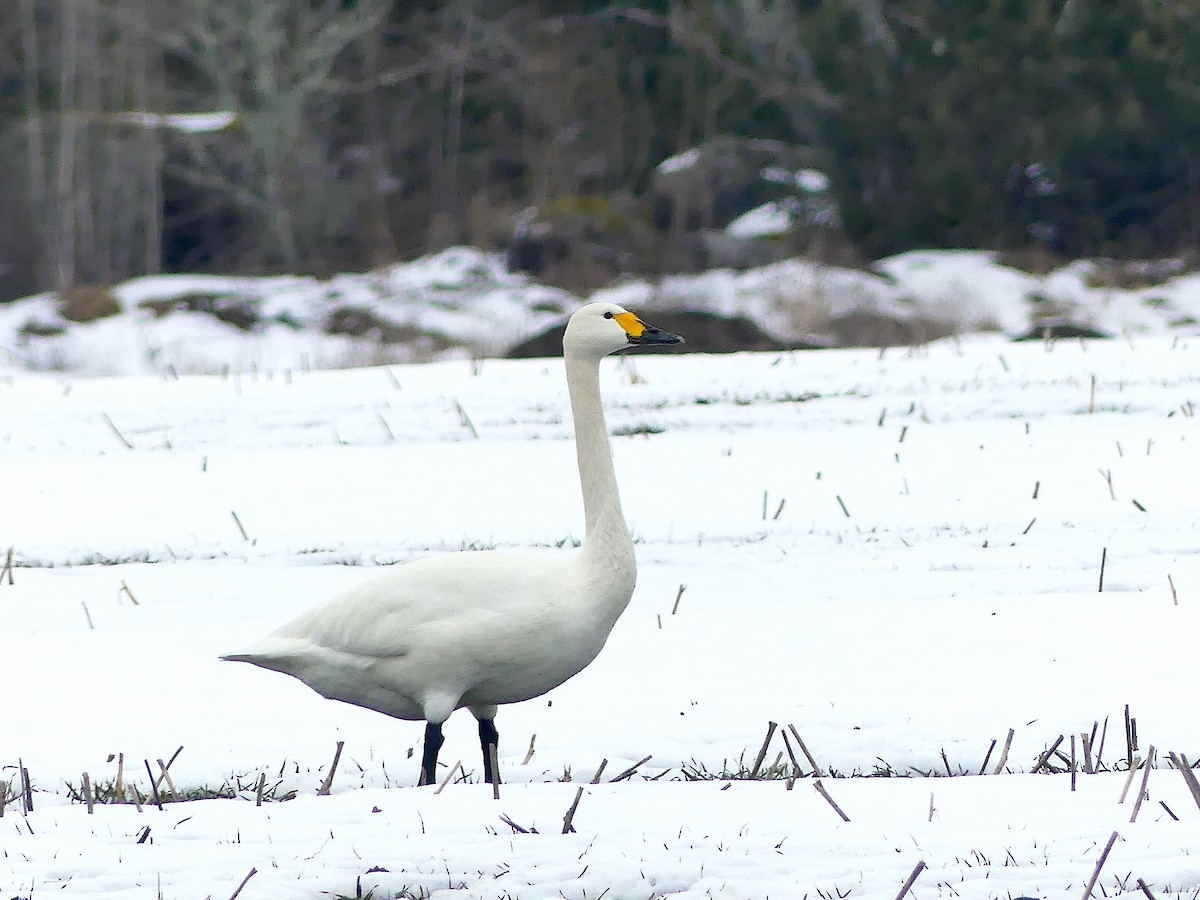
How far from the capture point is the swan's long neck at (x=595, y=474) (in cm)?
441

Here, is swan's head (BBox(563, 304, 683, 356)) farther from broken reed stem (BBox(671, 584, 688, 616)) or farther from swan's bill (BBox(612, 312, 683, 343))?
broken reed stem (BBox(671, 584, 688, 616))

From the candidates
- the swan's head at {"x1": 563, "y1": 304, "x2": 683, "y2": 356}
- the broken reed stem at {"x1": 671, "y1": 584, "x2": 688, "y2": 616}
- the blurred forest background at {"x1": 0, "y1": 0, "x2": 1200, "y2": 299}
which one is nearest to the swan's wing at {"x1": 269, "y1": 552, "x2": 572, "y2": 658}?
the swan's head at {"x1": 563, "y1": 304, "x2": 683, "y2": 356}

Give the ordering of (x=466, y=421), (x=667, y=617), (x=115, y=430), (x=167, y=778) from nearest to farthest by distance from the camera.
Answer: (x=167, y=778), (x=667, y=617), (x=115, y=430), (x=466, y=421)

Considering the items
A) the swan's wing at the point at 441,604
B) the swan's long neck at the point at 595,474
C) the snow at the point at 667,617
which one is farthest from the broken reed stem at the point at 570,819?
the swan's long neck at the point at 595,474

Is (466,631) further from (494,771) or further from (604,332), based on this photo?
(604,332)

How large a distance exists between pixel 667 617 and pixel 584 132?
26723 mm

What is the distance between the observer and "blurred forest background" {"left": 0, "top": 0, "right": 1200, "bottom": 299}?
934 inches

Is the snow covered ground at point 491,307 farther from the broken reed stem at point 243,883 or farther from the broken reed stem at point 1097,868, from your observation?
Answer: the broken reed stem at point 1097,868

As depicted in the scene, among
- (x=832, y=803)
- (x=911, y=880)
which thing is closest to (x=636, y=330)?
(x=832, y=803)

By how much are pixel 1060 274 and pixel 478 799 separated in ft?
69.0

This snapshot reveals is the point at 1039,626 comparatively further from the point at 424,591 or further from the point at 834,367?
the point at 834,367

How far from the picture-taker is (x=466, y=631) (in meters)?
4.19

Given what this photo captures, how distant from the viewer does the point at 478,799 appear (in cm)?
353

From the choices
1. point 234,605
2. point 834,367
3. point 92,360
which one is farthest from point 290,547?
point 92,360
